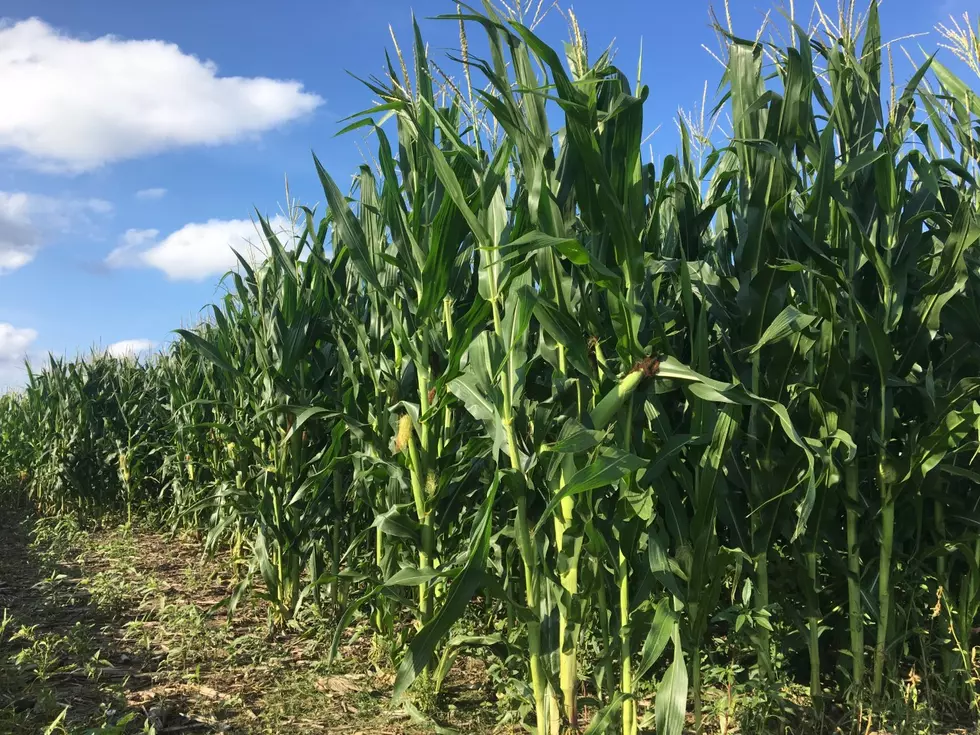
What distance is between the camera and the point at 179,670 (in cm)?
349

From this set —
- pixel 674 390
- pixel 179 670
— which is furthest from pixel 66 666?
pixel 674 390

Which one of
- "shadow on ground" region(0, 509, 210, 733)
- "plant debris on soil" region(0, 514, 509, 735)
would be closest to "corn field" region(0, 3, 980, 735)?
"plant debris on soil" region(0, 514, 509, 735)

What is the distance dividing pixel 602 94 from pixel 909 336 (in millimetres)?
1493

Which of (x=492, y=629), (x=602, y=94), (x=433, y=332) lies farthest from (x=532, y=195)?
(x=492, y=629)

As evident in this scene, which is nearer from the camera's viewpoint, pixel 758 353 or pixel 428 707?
pixel 758 353

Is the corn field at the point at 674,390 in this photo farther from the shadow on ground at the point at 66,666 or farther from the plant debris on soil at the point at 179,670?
the shadow on ground at the point at 66,666

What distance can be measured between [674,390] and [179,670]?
2788mm

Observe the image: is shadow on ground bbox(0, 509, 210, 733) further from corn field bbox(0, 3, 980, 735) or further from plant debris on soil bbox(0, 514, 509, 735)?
corn field bbox(0, 3, 980, 735)

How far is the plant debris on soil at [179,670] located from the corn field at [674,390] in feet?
0.82

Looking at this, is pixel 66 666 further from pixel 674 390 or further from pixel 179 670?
pixel 674 390

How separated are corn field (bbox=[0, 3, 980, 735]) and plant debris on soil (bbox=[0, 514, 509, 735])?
25cm

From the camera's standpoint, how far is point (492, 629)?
3588 mm

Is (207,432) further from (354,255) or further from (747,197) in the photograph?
(747,197)

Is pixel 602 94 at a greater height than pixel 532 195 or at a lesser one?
greater
